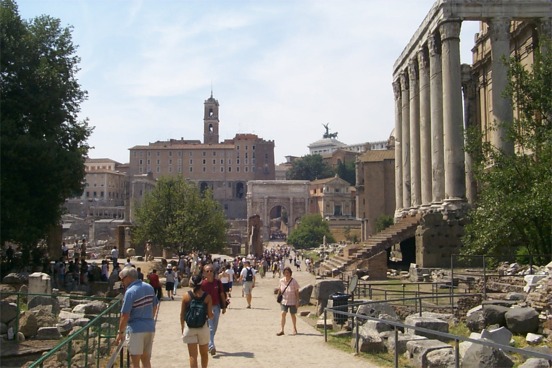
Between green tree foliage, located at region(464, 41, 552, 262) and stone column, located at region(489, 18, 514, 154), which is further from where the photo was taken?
stone column, located at region(489, 18, 514, 154)

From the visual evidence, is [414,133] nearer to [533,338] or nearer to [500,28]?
[500,28]

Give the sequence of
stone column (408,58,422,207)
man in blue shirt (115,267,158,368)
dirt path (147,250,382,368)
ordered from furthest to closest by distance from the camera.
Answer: stone column (408,58,422,207), dirt path (147,250,382,368), man in blue shirt (115,267,158,368)

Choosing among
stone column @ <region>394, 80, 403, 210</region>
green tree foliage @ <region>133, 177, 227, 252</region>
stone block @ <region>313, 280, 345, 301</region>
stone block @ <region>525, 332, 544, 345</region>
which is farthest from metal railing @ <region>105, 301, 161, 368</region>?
green tree foliage @ <region>133, 177, 227, 252</region>

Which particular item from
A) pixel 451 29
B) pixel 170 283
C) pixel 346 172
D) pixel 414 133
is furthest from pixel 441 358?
pixel 346 172

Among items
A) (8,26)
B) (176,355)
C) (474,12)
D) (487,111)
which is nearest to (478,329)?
(176,355)

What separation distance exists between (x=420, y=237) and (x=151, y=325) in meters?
21.8

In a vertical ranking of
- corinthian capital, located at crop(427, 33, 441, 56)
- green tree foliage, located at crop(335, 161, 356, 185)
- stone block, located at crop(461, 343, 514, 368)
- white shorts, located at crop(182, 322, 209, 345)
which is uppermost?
green tree foliage, located at crop(335, 161, 356, 185)

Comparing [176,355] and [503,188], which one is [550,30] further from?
[176,355]

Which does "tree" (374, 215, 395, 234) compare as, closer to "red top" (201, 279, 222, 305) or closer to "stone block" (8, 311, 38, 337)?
"stone block" (8, 311, 38, 337)

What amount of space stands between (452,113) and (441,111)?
1582 mm

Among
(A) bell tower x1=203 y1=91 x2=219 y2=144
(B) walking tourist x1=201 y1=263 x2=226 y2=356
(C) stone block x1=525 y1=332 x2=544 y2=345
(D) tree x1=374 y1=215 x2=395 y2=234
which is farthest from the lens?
(A) bell tower x1=203 y1=91 x2=219 y2=144

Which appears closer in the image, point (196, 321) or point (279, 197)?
point (196, 321)

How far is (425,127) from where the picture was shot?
32156 millimetres

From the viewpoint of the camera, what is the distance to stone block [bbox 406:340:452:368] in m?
10.3
